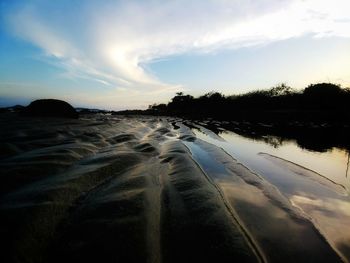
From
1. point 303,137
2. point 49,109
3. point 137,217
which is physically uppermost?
point 49,109

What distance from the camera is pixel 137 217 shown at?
9.55 feet

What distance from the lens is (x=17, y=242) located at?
2102 millimetres

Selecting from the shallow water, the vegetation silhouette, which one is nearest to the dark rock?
the shallow water

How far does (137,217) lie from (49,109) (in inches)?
723

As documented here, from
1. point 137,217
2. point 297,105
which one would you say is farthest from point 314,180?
point 297,105

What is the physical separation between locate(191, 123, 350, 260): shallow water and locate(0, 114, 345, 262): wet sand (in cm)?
23

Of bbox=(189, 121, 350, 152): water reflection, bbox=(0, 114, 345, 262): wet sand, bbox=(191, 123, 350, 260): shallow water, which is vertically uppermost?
bbox=(0, 114, 345, 262): wet sand

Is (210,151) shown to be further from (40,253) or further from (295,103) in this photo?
(295,103)

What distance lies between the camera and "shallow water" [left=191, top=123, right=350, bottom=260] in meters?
3.62

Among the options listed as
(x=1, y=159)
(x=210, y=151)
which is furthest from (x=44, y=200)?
(x=210, y=151)

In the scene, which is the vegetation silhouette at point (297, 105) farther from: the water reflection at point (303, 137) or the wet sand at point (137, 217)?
the wet sand at point (137, 217)

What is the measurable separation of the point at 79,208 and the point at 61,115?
17.8m

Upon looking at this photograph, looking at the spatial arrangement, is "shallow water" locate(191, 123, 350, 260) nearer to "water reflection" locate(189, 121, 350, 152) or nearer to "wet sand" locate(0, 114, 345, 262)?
"wet sand" locate(0, 114, 345, 262)

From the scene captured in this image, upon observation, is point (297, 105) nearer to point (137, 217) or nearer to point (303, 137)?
point (303, 137)
